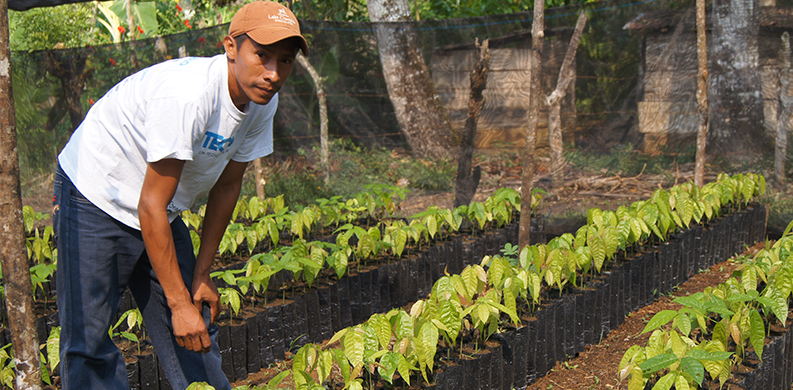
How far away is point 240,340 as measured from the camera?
2.90m

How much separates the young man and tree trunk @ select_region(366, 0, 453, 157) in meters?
4.26

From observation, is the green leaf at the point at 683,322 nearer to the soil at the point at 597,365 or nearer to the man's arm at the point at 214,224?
the soil at the point at 597,365

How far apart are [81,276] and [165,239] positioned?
1.27 ft

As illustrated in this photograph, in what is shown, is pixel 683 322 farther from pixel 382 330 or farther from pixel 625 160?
pixel 625 160

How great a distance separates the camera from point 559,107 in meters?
6.04

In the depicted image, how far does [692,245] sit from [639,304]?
30.8 inches

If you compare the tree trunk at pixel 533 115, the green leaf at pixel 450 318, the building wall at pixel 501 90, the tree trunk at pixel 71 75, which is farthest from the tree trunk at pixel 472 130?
the tree trunk at pixel 71 75

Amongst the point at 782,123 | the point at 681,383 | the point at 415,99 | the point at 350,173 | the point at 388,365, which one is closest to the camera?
the point at 681,383

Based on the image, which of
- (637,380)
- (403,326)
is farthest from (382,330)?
(637,380)

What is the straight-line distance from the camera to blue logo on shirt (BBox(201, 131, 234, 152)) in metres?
1.69

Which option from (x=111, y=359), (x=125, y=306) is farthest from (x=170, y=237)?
(x=125, y=306)

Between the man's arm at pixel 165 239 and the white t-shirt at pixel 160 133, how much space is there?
54 mm

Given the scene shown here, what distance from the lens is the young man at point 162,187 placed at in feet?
5.17

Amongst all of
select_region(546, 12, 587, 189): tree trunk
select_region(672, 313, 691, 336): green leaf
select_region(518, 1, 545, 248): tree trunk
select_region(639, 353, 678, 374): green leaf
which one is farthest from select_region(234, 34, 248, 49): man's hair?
select_region(546, 12, 587, 189): tree trunk
